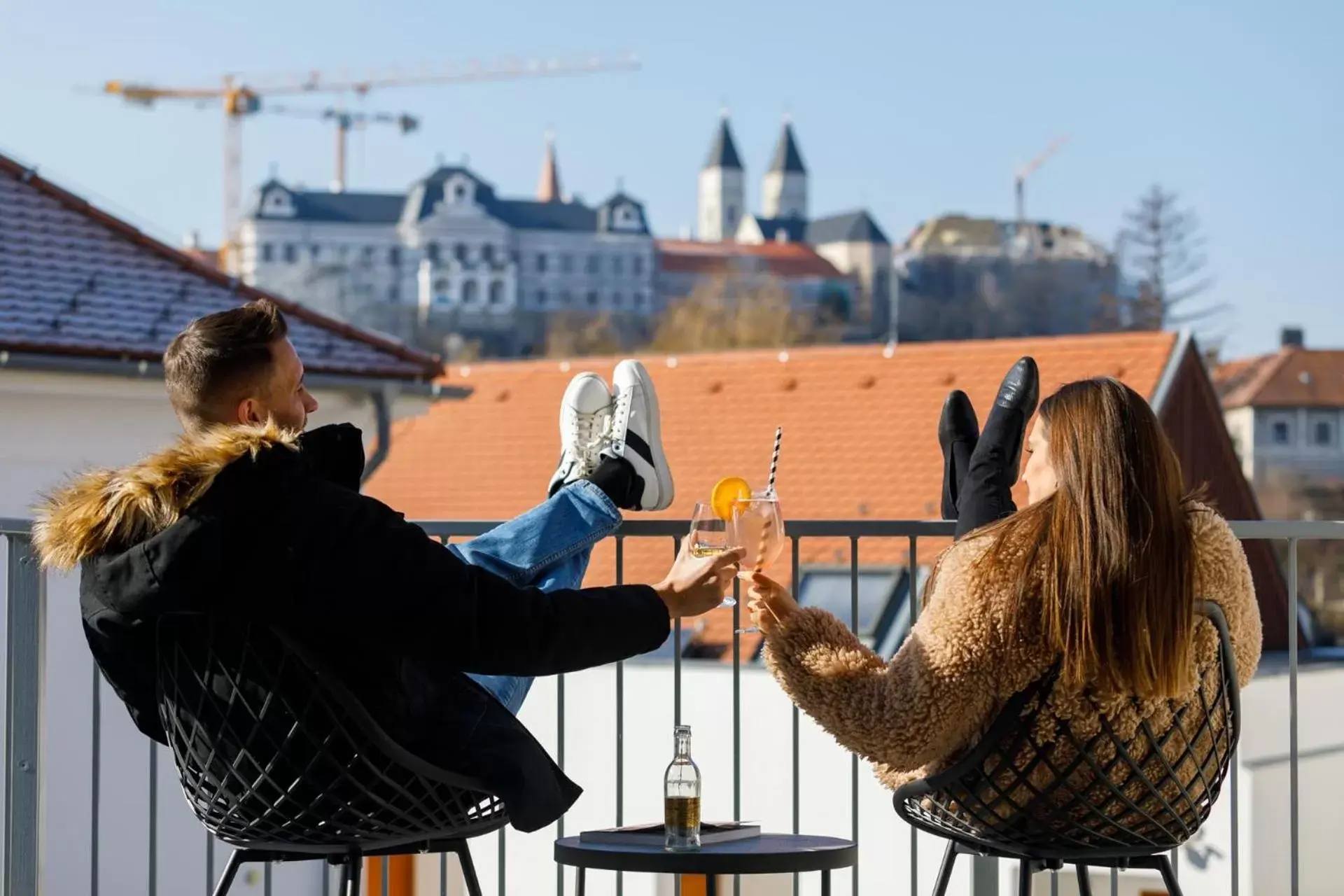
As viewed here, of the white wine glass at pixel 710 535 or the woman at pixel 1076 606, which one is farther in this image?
the white wine glass at pixel 710 535

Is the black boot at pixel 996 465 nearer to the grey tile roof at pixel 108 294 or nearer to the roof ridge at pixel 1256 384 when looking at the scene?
the grey tile roof at pixel 108 294

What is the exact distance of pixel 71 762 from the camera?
9.32 metres

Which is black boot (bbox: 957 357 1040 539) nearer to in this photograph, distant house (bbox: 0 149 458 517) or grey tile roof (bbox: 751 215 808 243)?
distant house (bbox: 0 149 458 517)

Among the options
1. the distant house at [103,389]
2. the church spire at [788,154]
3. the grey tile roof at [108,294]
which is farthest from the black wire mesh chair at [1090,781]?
the church spire at [788,154]

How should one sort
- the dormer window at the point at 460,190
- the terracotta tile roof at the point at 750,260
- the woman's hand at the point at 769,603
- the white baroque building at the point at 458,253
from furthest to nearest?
the terracotta tile roof at the point at 750,260
the dormer window at the point at 460,190
the white baroque building at the point at 458,253
the woman's hand at the point at 769,603

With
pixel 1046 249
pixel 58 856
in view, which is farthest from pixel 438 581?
pixel 1046 249

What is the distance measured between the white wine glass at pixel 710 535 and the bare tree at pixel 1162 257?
63144 mm

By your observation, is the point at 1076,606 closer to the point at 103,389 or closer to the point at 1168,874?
the point at 1168,874

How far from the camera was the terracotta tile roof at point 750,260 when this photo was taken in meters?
134

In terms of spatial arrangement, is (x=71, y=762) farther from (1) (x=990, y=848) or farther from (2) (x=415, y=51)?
(2) (x=415, y=51)

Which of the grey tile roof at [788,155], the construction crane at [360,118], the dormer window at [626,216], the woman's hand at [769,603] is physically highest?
the grey tile roof at [788,155]

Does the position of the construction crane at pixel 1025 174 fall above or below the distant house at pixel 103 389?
above

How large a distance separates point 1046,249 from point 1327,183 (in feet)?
128

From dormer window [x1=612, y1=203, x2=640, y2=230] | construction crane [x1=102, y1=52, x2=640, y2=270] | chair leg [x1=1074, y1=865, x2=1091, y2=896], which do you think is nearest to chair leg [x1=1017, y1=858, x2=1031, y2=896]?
chair leg [x1=1074, y1=865, x2=1091, y2=896]
